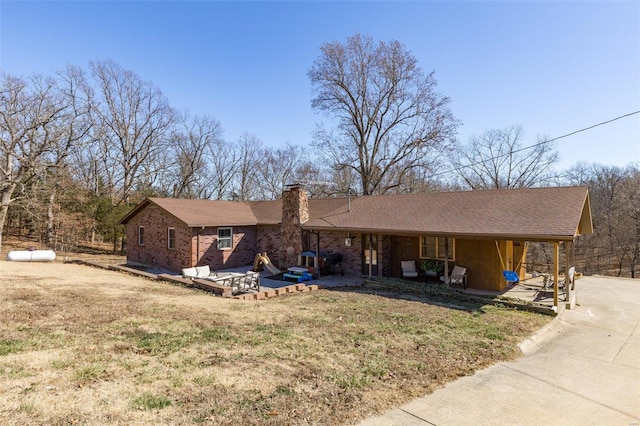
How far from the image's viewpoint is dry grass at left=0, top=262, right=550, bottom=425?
4.14 m

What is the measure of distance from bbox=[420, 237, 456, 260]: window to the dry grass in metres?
3.45

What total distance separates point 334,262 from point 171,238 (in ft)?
27.2

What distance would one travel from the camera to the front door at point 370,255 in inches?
584

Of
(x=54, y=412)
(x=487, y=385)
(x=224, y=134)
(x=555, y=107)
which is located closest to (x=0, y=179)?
(x=224, y=134)

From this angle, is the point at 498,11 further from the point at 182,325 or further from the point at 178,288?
the point at 178,288

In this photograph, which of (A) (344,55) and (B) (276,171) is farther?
(B) (276,171)

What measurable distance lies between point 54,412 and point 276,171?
40.5 metres

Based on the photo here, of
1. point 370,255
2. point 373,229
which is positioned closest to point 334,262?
point 370,255

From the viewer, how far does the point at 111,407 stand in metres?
4.05

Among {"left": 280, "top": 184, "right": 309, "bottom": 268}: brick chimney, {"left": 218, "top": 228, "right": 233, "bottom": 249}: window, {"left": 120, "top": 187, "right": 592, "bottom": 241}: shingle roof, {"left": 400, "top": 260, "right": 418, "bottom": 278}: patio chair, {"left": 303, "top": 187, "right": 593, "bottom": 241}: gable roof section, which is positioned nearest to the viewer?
{"left": 303, "top": 187, "right": 593, "bottom": 241}: gable roof section

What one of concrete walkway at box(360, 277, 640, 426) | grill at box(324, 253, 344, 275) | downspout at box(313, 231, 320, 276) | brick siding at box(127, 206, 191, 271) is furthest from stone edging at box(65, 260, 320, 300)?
concrete walkway at box(360, 277, 640, 426)

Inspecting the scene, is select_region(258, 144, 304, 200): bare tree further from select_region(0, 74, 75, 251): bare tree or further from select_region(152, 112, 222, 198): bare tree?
select_region(0, 74, 75, 251): bare tree

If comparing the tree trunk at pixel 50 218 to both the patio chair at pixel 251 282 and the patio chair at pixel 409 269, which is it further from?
the patio chair at pixel 409 269

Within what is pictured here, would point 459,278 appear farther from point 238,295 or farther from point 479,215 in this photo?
point 238,295
